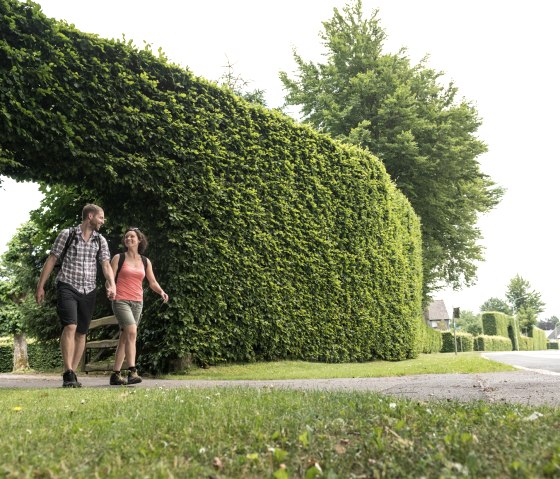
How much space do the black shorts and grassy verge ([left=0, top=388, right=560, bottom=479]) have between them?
6.81ft

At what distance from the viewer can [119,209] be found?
9.09m

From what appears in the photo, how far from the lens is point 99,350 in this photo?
36.9 feet

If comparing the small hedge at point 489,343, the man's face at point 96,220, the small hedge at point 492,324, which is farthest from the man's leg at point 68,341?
the small hedge at point 492,324

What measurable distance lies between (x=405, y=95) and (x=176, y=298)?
49.9 feet

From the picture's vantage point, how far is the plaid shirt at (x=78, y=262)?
6145 mm

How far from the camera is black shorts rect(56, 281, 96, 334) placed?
600 cm

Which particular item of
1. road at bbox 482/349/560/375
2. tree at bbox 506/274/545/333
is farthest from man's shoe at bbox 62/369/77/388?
tree at bbox 506/274/545/333

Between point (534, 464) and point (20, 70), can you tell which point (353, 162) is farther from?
point (534, 464)

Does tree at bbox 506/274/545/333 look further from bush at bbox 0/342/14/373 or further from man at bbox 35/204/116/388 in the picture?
man at bbox 35/204/116/388

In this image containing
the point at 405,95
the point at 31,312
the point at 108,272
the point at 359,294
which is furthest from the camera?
the point at 405,95

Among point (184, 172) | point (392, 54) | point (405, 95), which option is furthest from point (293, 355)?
point (392, 54)

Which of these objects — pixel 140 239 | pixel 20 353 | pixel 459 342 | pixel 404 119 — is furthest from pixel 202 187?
pixel 459 342

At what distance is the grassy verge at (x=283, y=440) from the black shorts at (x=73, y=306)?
2075mm

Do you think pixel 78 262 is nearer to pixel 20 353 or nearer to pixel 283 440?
pixel 283 440
